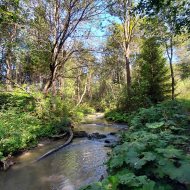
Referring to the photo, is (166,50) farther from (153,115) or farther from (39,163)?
(39,163)

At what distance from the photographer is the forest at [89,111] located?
139 inches

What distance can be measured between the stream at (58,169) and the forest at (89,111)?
0.06 m

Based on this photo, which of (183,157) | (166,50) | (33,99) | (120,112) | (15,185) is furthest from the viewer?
(166,50)

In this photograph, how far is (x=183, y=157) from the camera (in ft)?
11.1

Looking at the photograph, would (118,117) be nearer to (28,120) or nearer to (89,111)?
(28,120)

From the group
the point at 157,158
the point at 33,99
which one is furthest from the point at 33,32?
the point at 157,158

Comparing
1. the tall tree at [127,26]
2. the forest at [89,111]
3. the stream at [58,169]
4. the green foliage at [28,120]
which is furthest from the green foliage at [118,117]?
the stream at [58,169]

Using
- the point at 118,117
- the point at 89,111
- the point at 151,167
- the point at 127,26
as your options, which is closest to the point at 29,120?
the point at 151,167

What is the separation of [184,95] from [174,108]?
16.5 metres

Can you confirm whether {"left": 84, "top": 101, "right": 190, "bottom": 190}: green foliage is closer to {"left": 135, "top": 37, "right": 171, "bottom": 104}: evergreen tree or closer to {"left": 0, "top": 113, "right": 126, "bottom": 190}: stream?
{"left": 0, "top": 113, "right": 126, "bottom": 190}: stream

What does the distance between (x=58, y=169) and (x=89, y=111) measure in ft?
72.5

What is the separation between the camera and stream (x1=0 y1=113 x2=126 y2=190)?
598cm

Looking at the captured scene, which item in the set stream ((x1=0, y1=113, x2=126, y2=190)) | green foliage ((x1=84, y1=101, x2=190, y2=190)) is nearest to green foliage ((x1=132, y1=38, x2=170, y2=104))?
stream ((x1=0, y1=113, x2=126, y2=190))

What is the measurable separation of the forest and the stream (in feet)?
0.21
